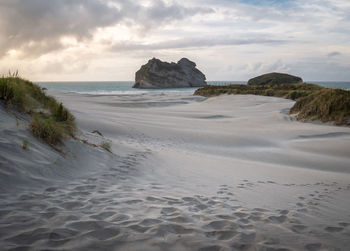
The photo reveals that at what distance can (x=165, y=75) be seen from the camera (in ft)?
255

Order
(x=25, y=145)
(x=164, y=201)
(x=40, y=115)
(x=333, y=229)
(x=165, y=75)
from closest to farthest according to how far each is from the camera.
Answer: (x=333, y=229) → (x=164, y=201) → (x=25, y=145) → (x=40, y=115) → (x=165, y=75)

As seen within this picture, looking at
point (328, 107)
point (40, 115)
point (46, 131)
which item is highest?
point (328, 107)

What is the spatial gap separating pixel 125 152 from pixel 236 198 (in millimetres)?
3353

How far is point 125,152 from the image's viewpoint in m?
6.09

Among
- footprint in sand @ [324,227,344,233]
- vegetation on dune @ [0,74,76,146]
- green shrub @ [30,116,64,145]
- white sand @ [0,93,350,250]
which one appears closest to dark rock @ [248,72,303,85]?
white sand @ [0,93,350,250]

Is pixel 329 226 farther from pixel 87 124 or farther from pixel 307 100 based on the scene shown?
pixel 307 100

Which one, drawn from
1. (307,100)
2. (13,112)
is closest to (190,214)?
(13,112)

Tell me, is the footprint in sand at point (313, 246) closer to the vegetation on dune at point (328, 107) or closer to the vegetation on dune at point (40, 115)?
the vegetation on dune at point (40, 115)

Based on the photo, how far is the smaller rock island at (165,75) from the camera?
75.1 metres

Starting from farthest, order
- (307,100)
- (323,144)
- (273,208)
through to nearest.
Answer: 1. (307,100)
2. (323,144)
3. (273,208)

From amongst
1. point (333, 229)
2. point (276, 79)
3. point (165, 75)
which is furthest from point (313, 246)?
point (165, 75)

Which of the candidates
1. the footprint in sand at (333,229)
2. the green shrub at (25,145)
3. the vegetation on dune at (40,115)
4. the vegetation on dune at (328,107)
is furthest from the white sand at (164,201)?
the vegetation on dune at (328,107)

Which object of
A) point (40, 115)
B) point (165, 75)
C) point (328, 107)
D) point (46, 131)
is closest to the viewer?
point (46, 131)

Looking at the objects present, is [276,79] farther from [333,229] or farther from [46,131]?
[333,229]
